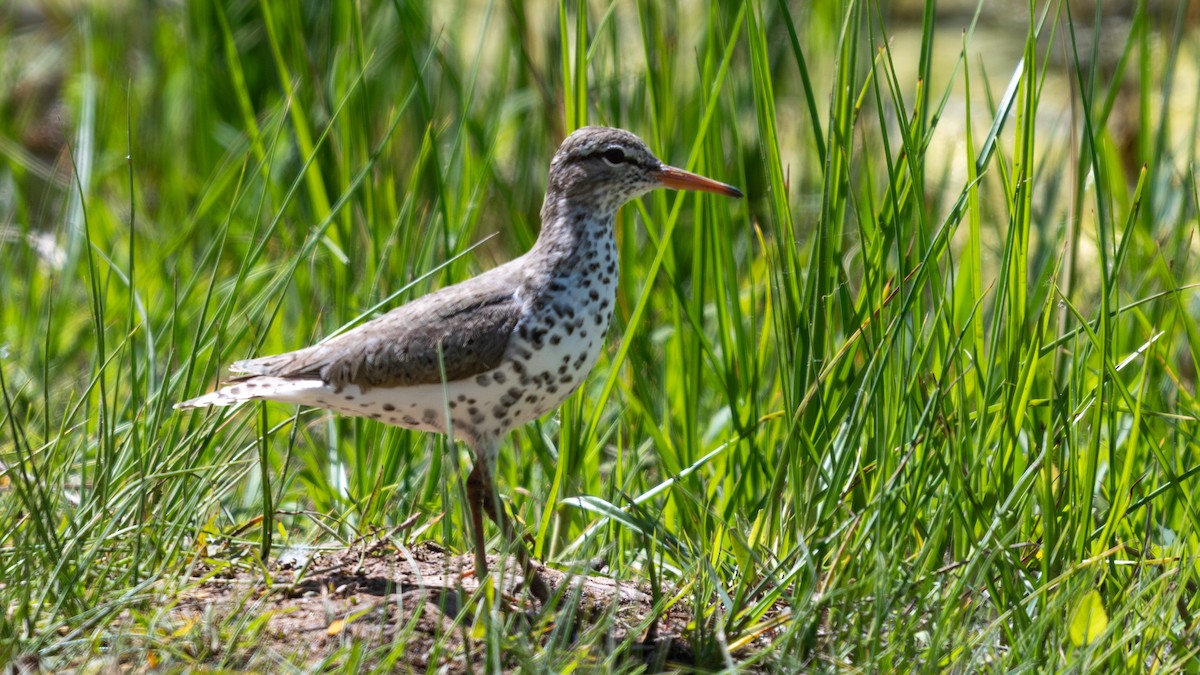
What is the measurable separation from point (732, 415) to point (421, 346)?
916mm

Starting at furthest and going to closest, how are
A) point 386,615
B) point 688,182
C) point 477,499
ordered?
point 688,182 < point 477,499 < point 386,615

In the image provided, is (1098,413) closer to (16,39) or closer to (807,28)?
(807,28)

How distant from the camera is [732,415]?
3.71 metres

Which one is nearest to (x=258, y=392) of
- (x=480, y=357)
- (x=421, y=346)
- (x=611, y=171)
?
(x=421, y=346)

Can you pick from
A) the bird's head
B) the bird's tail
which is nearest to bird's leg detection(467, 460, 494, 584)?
the bird's tail

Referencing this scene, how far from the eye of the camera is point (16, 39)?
8.82 metres

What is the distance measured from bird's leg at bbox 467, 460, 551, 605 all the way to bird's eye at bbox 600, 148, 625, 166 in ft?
3.05

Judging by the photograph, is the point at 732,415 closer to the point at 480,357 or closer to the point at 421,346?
the point at 480,357

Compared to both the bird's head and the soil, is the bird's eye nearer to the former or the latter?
the bird's head

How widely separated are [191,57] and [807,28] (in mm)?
3021

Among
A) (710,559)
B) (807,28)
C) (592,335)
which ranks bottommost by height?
(710,559)

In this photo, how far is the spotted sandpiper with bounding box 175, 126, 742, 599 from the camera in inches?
133

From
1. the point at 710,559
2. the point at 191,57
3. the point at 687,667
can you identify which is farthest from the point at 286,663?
the point at 191,57

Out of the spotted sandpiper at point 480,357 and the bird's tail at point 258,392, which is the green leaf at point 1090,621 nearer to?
the spotted sandpiper at point 480,357
